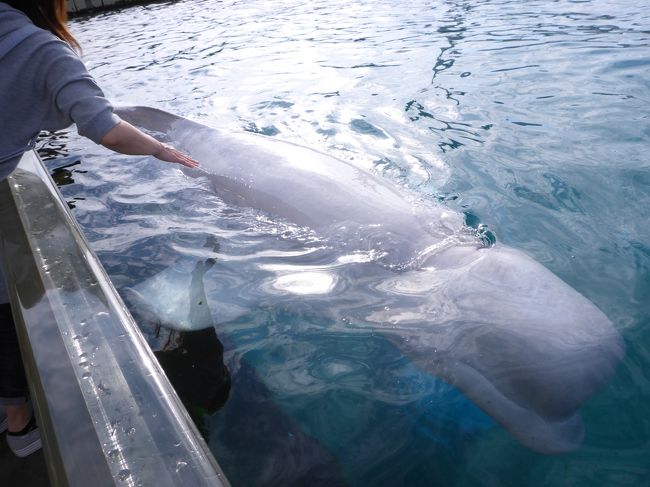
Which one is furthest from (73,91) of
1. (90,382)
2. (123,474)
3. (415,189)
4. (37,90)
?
(415,189)

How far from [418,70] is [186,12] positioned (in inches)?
591

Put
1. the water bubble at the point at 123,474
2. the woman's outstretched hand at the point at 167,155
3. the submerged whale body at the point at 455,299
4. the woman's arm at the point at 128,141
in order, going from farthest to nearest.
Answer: the woman's outstretched hand at the point at 167,155, the woman's arm at the point at 128,141, the submerged whale body at the point at 455,299, the water bubble at the point at 123,474

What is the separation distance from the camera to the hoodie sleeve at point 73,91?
2.21 meters

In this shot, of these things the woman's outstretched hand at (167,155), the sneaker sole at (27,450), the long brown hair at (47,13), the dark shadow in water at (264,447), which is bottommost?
the sneaker sole at (27,450)

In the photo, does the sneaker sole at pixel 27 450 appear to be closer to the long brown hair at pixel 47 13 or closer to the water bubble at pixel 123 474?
the water bubble at pixel 123 474

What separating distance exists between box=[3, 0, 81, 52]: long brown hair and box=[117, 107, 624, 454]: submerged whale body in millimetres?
1738

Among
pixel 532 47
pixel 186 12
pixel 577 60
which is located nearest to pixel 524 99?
pixel 577 60

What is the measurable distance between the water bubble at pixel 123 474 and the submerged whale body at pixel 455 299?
167 centimetres

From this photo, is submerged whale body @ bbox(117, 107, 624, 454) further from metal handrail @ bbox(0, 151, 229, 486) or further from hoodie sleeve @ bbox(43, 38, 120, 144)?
hoodie sleeve @ bbox(43, 38, 120, 144)

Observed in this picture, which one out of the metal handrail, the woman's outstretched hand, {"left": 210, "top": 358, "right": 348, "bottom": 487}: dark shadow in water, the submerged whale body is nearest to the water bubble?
the metal handrail

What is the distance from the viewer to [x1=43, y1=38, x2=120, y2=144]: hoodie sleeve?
2.21m

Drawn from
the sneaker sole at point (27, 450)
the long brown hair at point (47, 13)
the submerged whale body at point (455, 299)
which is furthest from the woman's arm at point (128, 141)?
the sneaker sole at point (27, 450)

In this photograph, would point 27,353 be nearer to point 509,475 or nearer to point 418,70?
point 509,475

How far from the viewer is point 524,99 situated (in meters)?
6.24
